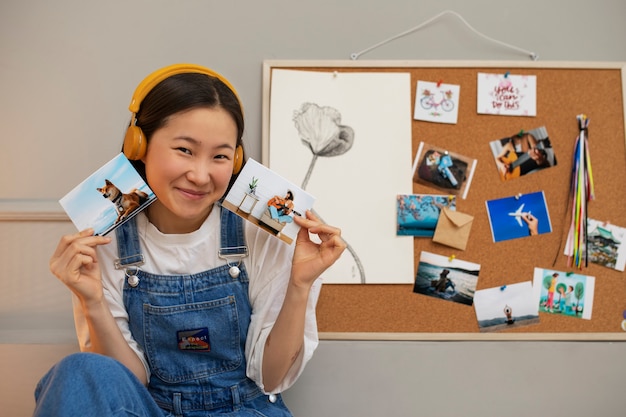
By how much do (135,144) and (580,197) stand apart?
102 cm

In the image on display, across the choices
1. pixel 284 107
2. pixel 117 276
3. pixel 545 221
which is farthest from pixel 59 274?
pixel 545 221

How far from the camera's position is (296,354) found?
1058 millimetres

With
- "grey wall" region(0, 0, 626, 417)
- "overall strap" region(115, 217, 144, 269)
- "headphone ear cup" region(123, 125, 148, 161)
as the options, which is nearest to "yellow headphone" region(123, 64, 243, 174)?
"headphone ear cup" region(123, 125, 148, 161)

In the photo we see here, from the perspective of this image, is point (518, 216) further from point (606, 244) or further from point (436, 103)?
point (436, 103)

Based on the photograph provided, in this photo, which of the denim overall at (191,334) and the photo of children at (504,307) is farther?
the photo of children at (504,307)

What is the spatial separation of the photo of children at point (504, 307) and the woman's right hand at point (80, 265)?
85cm

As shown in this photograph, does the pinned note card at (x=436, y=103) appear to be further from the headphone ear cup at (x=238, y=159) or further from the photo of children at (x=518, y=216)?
the headphone ear cup at (x=238, y=159)

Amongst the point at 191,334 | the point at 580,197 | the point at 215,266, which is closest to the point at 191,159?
the point at 215,266

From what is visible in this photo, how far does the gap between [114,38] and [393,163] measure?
74cm

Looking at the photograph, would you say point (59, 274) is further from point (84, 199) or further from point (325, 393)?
point (325, 393)

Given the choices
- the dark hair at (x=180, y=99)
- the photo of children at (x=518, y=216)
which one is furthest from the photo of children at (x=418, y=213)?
the dark hair at (x=180, y=99)

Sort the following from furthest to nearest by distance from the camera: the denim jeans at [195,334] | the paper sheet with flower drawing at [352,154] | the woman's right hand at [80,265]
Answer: the paper sheet with flower drawing at [352,154]
the denim jeans at [195,334]
the woman's right hand at [80,265]

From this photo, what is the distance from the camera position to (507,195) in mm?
1277

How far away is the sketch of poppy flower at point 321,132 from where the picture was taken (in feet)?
4.17
